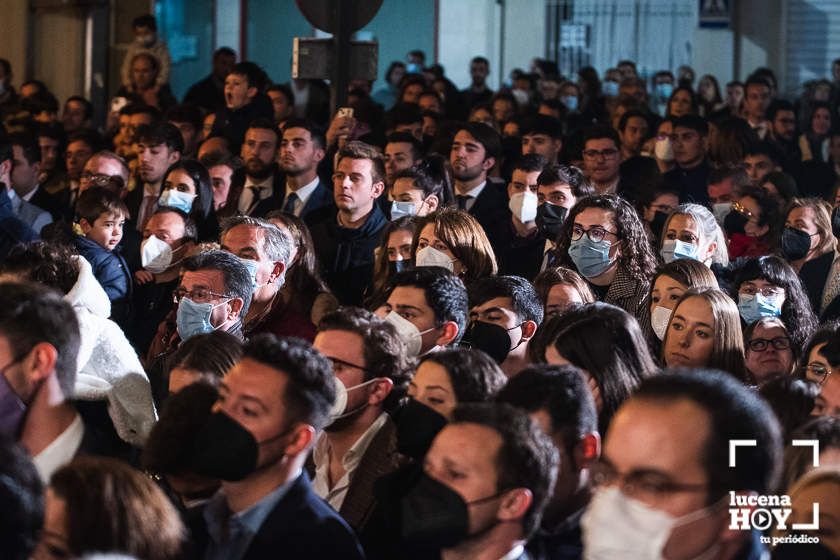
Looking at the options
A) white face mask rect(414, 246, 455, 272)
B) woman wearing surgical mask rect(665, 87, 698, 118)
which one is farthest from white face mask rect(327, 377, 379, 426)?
woman wearing surgical mask rect(665, 87, 698, 118)

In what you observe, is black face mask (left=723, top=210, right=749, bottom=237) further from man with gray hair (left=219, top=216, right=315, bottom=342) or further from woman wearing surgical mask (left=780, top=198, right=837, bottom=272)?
man with gray hair (left=219, top=216, right=315, bottom=342)

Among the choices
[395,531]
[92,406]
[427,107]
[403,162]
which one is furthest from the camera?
[427,107]

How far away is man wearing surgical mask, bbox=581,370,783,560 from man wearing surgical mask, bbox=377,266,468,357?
254cm

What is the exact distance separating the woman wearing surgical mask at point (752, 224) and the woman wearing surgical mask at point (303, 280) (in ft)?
8.61

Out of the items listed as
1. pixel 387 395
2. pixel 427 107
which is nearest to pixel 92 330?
pixel 387 395

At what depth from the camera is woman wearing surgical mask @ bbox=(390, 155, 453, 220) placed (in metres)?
9.33

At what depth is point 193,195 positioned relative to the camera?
32.4ft

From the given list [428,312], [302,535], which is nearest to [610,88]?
[428,312]

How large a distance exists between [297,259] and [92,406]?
3098 millimetres

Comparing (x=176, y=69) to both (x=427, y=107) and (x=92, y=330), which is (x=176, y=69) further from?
(x=92, y=330)

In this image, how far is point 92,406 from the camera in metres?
5.11

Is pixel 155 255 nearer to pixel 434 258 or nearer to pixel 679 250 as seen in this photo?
pixel 434 258

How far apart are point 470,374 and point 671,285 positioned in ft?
8.07

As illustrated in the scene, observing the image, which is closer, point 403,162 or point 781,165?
point 403,162
